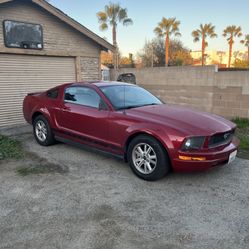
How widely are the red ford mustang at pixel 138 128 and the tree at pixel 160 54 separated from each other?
101ft

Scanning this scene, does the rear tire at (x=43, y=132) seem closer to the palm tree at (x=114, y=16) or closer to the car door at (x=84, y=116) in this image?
the car door at (x=84, y=116)

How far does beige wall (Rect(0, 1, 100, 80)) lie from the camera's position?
25.9 ft

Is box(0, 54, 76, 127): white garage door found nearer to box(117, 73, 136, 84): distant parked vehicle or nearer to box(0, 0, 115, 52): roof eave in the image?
box(0, 0, 115, 52): roof eave

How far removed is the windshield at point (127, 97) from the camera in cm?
494

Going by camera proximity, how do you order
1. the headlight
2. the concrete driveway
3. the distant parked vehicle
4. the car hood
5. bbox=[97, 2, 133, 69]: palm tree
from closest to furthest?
the concrete driveway, the headlight, the car hood, the distant parked vehicle, bbox=[97, 2, 133, 69]: palm tree

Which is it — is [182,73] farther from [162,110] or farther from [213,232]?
[213,232]

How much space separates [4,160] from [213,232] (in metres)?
4.05

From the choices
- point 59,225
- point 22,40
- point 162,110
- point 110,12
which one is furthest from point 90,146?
point 110,12

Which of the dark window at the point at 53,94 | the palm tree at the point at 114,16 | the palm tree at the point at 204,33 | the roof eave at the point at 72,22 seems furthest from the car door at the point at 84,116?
the palm tree at the point at 204,33

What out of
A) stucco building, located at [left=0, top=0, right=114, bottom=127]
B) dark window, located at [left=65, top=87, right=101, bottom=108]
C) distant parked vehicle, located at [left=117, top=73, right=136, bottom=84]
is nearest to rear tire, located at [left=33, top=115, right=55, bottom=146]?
dark window, located at [left=65, top=87, right=101, bottom=108]

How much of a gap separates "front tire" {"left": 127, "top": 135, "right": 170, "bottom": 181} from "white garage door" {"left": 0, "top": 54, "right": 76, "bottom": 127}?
17.2 ft

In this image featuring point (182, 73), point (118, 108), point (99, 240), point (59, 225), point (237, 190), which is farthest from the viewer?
point (182, 73)

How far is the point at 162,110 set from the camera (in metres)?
4.74

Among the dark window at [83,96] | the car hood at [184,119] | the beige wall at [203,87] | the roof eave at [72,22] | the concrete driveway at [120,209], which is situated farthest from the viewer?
the beige wall at [203,87]
